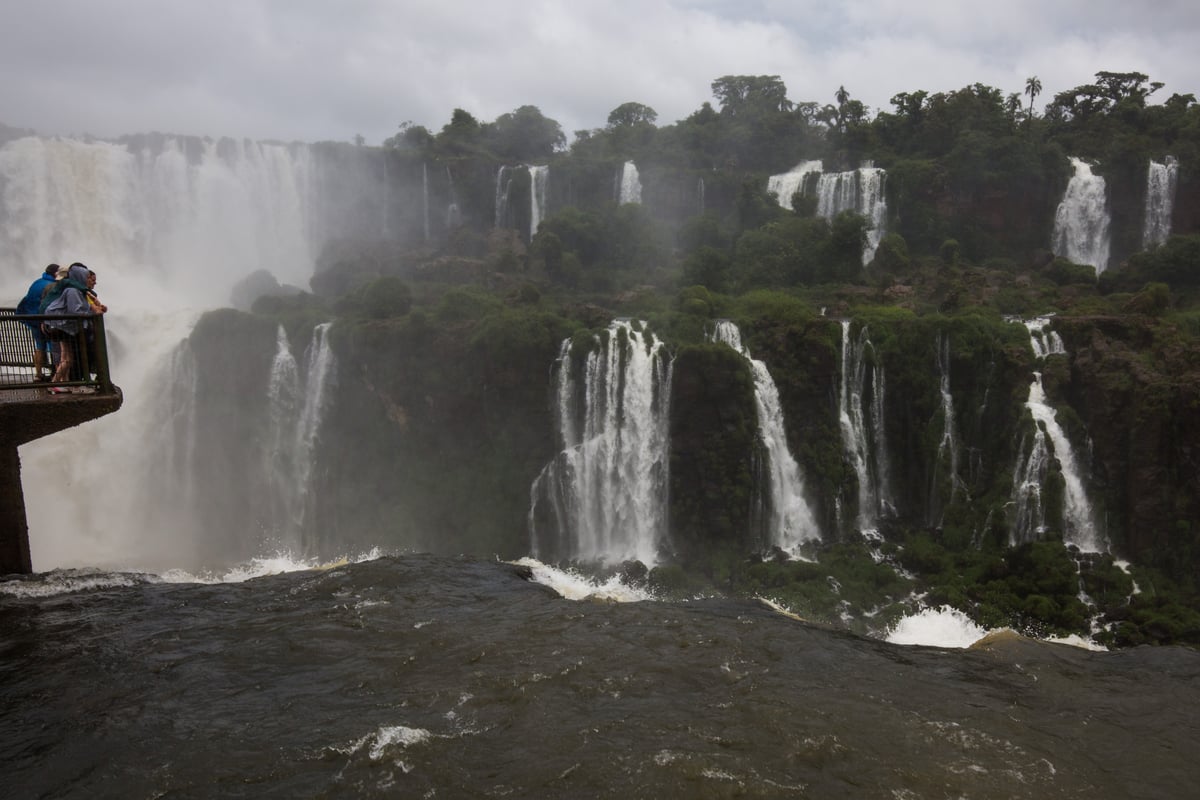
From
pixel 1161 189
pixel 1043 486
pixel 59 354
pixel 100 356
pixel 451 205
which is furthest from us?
pixel 451 205

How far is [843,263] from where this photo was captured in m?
35.4

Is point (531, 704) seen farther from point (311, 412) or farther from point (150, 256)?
point (150, 256)

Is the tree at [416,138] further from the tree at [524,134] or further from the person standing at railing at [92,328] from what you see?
the person standing at railing at [92,328]

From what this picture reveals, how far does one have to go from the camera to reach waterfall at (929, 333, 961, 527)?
77.8ft

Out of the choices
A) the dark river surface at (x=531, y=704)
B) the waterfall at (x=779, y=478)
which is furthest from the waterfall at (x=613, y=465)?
the dark river surface at (x=531, y=704)

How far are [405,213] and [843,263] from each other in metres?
24.8

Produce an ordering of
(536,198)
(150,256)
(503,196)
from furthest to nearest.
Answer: (503,196), (536,198), (150,256)

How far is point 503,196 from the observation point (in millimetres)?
44375

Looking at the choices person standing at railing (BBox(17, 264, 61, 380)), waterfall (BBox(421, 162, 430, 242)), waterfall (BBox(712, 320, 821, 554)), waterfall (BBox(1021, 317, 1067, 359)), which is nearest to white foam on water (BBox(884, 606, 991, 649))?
waterfall (BBox(712, 320, 821, 554))

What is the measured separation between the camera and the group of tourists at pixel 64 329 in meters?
9.31

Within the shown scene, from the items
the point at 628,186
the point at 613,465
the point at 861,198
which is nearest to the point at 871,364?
the point at 613,465

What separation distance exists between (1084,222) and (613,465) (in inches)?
1067

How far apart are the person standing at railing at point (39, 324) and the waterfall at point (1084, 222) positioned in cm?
3884

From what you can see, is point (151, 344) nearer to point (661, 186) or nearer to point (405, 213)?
point (405, 213)
